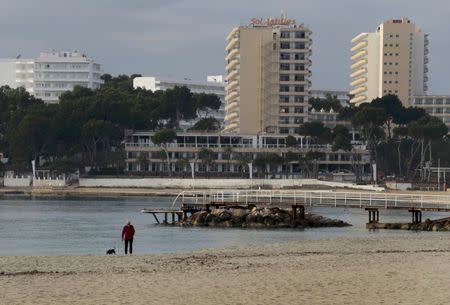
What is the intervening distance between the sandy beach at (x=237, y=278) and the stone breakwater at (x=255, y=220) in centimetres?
3442

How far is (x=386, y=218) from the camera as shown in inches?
4373

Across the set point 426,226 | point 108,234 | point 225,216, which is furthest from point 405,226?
point 108,234

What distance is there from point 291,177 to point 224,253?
14462cm

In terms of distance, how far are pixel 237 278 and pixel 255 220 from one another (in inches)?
1962

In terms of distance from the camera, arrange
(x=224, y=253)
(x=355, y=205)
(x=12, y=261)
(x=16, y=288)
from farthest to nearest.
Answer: (x=355, y=205) → (x=224, y=253) → (x=12, y=261) → (x=16, y=288)

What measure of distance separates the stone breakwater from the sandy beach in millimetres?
34415

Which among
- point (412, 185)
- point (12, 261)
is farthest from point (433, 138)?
point (12, 261)

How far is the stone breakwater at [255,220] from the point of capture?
90.1 meters

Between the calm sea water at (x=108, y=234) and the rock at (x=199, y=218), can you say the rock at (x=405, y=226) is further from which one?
the rock at (x=199, y=218)

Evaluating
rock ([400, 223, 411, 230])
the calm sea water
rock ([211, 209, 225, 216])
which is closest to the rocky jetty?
rock ([400, 223, 411, 230])

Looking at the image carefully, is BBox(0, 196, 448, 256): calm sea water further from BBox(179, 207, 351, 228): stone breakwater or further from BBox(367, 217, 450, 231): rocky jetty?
BBox(179, 207, 351, 228): stone breakwater

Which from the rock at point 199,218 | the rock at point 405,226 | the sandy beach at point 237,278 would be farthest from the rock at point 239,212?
the sandy beach at point 237,278

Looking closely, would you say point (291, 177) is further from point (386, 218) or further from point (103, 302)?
point (103, 302)

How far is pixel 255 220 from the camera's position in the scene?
90438mm
